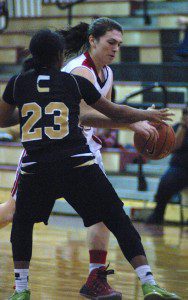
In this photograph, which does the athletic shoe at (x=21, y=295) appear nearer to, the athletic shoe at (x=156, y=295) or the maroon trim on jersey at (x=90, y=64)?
the athletic shoe at (x=156, y=295)

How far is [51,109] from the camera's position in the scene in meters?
A: 5.27

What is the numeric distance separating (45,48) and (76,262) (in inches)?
97.6

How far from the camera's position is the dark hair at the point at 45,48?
5270mm

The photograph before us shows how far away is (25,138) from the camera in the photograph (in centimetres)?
533

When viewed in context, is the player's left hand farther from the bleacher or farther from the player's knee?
the bleacher

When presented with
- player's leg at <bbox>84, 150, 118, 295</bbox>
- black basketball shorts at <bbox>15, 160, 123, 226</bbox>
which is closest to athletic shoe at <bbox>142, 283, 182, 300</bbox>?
black basketball shorts at <bbox>15, 160, 123, 226</bbox>

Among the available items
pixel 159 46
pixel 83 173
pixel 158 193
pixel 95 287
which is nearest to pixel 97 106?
pixel 83 173

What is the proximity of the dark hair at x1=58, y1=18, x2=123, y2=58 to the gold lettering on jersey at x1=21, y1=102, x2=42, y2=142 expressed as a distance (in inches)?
40.5

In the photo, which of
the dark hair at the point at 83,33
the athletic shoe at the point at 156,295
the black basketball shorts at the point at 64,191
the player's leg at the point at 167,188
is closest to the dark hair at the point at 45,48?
the black basketball shorts at the point at 64,191

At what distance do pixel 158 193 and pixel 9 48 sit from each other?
15.1 ft

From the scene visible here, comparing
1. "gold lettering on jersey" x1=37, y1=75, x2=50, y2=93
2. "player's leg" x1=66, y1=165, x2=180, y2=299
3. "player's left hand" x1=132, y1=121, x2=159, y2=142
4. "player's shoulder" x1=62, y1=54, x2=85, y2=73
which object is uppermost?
"gold lettering on jersey" x1=37, y1=75, x2=50, y2=93

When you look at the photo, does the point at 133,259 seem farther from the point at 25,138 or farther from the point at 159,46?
the point at 159,46

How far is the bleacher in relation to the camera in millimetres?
11250

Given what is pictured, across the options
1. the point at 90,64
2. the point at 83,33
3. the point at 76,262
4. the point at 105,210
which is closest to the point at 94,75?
the point at 90,64
